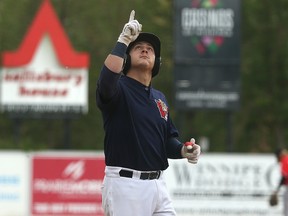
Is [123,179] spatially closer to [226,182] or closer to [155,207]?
[155,207]

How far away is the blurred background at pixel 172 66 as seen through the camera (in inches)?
1462

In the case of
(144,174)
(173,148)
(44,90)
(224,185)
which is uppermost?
(173,148)

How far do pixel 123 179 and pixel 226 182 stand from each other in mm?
14954

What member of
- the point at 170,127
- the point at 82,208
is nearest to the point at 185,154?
the point at 170,127

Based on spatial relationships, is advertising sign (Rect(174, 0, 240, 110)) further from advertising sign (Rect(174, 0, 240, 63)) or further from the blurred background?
the blurred background

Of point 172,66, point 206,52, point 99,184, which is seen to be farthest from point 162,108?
point 172,66

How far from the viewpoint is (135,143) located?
6.34 metres

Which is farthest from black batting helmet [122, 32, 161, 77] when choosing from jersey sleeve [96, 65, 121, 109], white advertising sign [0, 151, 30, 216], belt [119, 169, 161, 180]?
white advertising sign [0, 151, 30, 216]

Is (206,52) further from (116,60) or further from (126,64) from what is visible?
(116,60)

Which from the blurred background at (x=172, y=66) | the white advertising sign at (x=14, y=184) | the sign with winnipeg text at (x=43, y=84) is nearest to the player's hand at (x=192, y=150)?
the white advertising sign at (x=14, y=184)

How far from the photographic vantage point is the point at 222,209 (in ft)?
68.3

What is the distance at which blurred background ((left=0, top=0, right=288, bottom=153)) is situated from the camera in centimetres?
3712

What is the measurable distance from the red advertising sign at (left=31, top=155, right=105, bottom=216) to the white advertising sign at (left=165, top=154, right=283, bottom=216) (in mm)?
1573

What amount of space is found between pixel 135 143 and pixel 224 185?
49.0 feet
